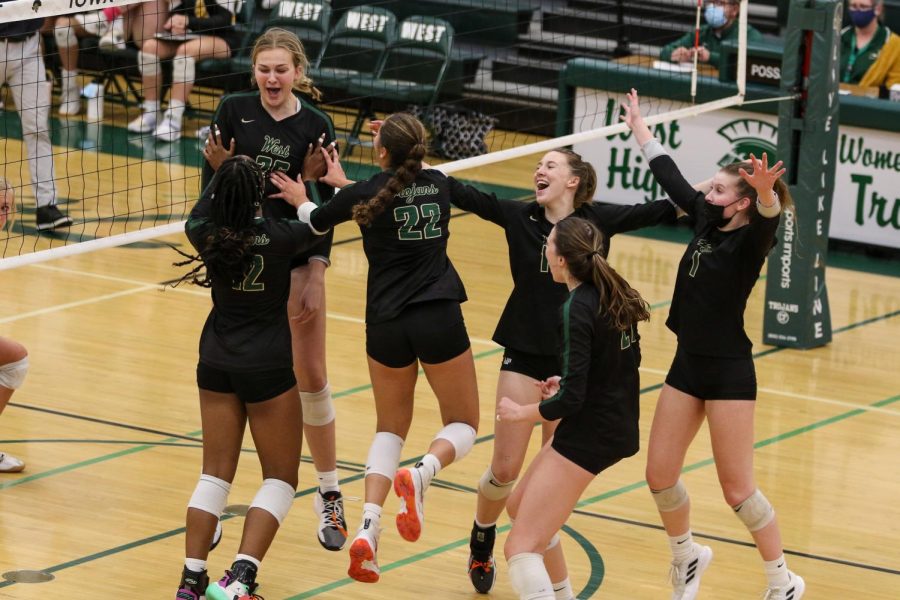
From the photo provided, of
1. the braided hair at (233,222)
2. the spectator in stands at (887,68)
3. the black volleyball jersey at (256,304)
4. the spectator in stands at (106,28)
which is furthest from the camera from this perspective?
the spectator in stands at (106,28)

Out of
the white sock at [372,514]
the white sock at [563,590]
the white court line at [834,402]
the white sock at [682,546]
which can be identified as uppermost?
the white sock at [372,514]

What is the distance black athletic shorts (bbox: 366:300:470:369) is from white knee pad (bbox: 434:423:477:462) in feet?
1.01

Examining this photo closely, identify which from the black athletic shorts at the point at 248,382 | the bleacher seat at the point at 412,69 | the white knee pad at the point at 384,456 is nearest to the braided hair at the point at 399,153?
the black athletic shorts at the point at 248,382

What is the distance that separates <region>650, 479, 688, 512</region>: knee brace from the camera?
6395mm

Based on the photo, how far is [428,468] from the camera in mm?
6434

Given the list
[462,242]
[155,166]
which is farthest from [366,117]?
[462,242]

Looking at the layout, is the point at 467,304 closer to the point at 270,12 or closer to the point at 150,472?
the point at 150,472

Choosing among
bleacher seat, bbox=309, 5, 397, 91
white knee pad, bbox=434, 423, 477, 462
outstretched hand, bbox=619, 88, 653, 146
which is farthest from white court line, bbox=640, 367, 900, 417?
bleacher seat, bbox=309, 5, 397, 91

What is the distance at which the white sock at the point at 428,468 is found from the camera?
21.0ft

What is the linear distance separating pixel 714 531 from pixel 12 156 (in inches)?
392

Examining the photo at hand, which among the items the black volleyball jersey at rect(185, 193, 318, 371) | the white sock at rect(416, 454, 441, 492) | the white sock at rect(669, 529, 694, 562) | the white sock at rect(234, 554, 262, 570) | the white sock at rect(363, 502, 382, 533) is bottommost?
the white sock at rect(669, 529, 694, 562)

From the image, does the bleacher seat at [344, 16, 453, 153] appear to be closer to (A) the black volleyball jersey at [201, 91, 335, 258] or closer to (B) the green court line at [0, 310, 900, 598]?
(B) the green court line at [0, 310, 900, 598]

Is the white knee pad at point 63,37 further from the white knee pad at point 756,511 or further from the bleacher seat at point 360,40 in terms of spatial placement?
the white knee pad at point 756,511

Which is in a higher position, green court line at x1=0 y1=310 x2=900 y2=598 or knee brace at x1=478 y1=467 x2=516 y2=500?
knee brace at x1=478 y1=467 x2=516 y2=500
